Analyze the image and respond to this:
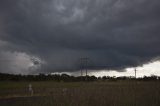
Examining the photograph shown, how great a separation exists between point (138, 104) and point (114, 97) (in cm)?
126

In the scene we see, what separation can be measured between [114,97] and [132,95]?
1.05 meters

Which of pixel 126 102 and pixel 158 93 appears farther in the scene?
pixel 158 93

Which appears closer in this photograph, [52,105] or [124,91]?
[52,105]

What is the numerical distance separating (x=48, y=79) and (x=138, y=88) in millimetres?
105216

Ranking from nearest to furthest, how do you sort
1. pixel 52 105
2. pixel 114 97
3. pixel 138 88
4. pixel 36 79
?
pixel 52 105, pixel 114 97, pixel 138 88, pixel 36 79

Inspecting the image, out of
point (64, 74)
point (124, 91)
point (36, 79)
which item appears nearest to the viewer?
point (124, 91)

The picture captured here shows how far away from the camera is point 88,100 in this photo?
12.6 m

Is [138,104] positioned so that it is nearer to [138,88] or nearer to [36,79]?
[138,88]

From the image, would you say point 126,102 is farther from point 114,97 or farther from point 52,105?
point 52,105

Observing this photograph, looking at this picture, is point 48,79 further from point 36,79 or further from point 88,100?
point 88,100

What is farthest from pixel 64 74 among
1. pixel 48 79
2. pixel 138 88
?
pixel 138 88

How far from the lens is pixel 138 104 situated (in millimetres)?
12422

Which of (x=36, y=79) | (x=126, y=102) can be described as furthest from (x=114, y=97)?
(x=36, y=79)

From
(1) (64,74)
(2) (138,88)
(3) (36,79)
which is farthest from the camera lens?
(1) (64,74)
